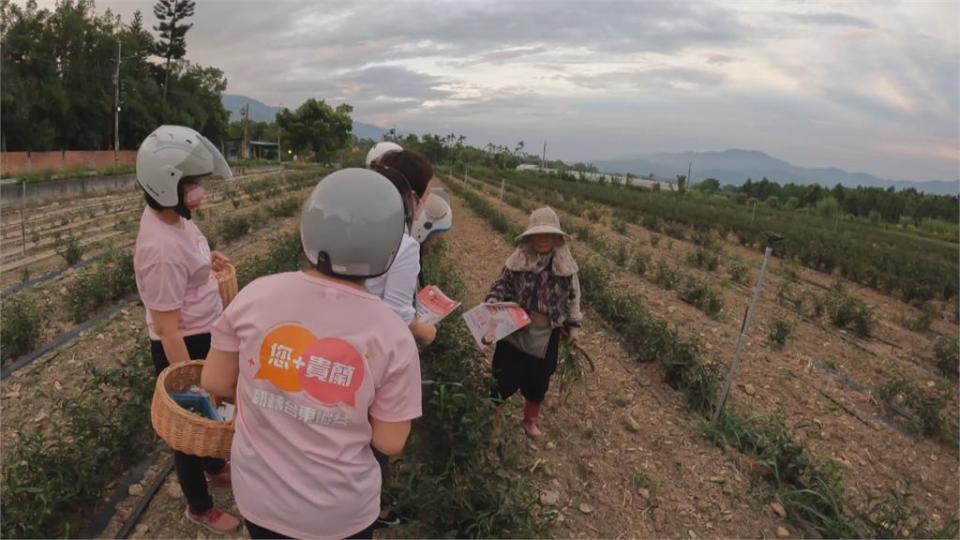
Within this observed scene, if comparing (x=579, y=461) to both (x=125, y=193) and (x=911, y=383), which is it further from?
(x=125, y=193)

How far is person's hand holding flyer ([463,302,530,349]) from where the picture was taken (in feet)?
10.0

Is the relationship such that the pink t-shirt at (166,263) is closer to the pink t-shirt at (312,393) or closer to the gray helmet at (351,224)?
the pink t-shirt at (312,393)

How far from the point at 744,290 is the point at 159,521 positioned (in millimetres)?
8227

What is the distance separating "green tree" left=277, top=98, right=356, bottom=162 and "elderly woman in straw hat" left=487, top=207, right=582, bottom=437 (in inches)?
2026

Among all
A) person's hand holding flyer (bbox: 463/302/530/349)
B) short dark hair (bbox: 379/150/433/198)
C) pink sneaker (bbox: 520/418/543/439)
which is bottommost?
pink sneaker (bbox: 520/418/543/439)

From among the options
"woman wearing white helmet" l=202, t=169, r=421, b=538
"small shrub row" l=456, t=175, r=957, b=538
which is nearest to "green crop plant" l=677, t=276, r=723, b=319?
"small shrub row" l=456, t=175, r=957, b=538

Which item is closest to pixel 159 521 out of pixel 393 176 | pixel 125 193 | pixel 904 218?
pixel 393 176

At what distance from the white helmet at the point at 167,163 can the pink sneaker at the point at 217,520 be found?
4.47 feet

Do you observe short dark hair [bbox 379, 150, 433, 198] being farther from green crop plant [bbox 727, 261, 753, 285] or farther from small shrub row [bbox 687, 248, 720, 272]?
small shrub row [bbox 687, 248, 720, 272]

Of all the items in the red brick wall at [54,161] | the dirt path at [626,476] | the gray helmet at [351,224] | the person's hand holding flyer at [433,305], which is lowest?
the red brick wall at [54,161]

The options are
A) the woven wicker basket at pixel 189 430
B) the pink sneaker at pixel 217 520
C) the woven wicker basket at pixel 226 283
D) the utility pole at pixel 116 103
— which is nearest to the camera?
the woven wicker basket at pixel 189 430

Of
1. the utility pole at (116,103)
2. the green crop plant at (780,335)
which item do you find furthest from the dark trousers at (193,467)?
the utility pole at (116,103)

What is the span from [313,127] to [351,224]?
54.8 metres

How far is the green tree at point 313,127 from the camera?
173 ft
